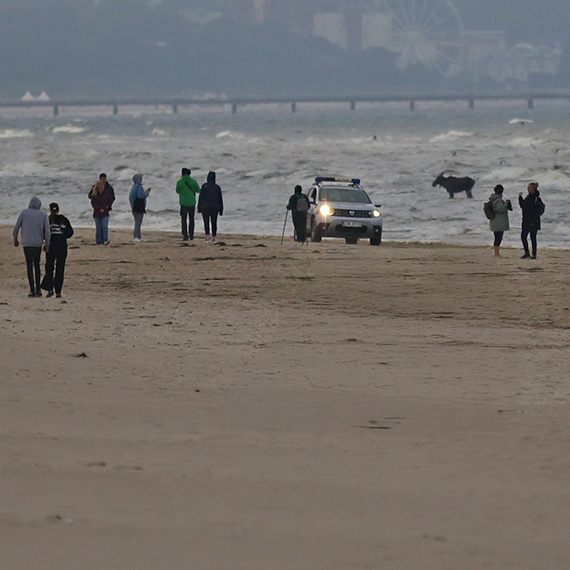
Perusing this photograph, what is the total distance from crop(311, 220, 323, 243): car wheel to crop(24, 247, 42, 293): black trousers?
1012 centimetres

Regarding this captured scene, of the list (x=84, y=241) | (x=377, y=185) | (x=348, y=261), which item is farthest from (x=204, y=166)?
(x=348, y=261)

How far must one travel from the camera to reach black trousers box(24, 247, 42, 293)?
15289 millimetres

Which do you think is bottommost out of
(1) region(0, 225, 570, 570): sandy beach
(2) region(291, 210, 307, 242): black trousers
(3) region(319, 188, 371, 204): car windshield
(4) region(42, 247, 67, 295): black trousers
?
(1) region(0, 225, 570, 570): sandy beach

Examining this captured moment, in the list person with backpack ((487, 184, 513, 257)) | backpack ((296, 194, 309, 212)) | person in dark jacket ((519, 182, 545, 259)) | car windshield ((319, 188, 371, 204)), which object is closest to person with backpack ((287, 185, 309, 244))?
backpack ((296, 194, 309, 212))

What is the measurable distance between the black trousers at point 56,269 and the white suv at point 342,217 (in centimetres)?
1002

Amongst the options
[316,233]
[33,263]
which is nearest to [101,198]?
[316,233]

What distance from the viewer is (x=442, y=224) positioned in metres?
33.8

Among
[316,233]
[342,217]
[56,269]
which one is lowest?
[56,269]

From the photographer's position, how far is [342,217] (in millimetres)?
24844

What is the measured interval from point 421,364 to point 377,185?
43499 mm

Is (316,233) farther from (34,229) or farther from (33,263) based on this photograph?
(34,229)

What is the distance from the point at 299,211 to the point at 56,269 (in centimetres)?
881

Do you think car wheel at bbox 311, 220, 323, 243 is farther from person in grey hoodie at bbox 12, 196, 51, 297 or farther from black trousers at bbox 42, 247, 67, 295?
person in grey hoodie at bbox 12, 196, 51, 297

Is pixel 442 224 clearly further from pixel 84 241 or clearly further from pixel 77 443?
pixel 77 443
